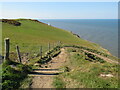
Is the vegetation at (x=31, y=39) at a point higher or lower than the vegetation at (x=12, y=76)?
higher

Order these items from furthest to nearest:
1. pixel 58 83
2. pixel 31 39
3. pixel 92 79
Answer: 1. pixel 31 39
2. pixel 92 79
3. pixel 58 83

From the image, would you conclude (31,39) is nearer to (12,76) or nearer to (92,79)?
(12,76)

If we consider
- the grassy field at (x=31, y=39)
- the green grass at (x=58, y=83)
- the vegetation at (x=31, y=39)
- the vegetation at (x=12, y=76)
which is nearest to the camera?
the vegetation at (x=12, y=76)

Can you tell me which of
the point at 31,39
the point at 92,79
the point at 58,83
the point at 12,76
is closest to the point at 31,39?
the point at 31,39

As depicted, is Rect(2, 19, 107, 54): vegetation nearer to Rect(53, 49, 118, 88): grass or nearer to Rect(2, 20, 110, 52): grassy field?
Rect(2, 20, 110, 52): grassy field

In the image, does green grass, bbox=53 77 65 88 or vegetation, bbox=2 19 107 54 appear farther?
vegetation, bbox=2 19 107 54

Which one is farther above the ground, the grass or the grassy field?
the grassy field

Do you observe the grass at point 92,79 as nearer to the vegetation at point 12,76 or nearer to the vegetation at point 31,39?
the vegetation at point 12,76

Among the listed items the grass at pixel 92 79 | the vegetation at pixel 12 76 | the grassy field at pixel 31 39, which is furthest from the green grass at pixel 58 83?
the grassy field at pixel 31 39

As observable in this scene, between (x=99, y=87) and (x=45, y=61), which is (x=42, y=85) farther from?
(x=45, y=61)

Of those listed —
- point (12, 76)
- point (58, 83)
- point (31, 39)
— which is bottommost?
point (58, 83)

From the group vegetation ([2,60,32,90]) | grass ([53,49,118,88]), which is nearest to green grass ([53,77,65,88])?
grass ([53,49,118,88])

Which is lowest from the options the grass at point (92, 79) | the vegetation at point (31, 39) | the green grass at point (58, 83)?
the green grass at point (58, 83)

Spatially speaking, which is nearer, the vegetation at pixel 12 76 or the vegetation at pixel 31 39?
the vegetation at pixel 12 76
